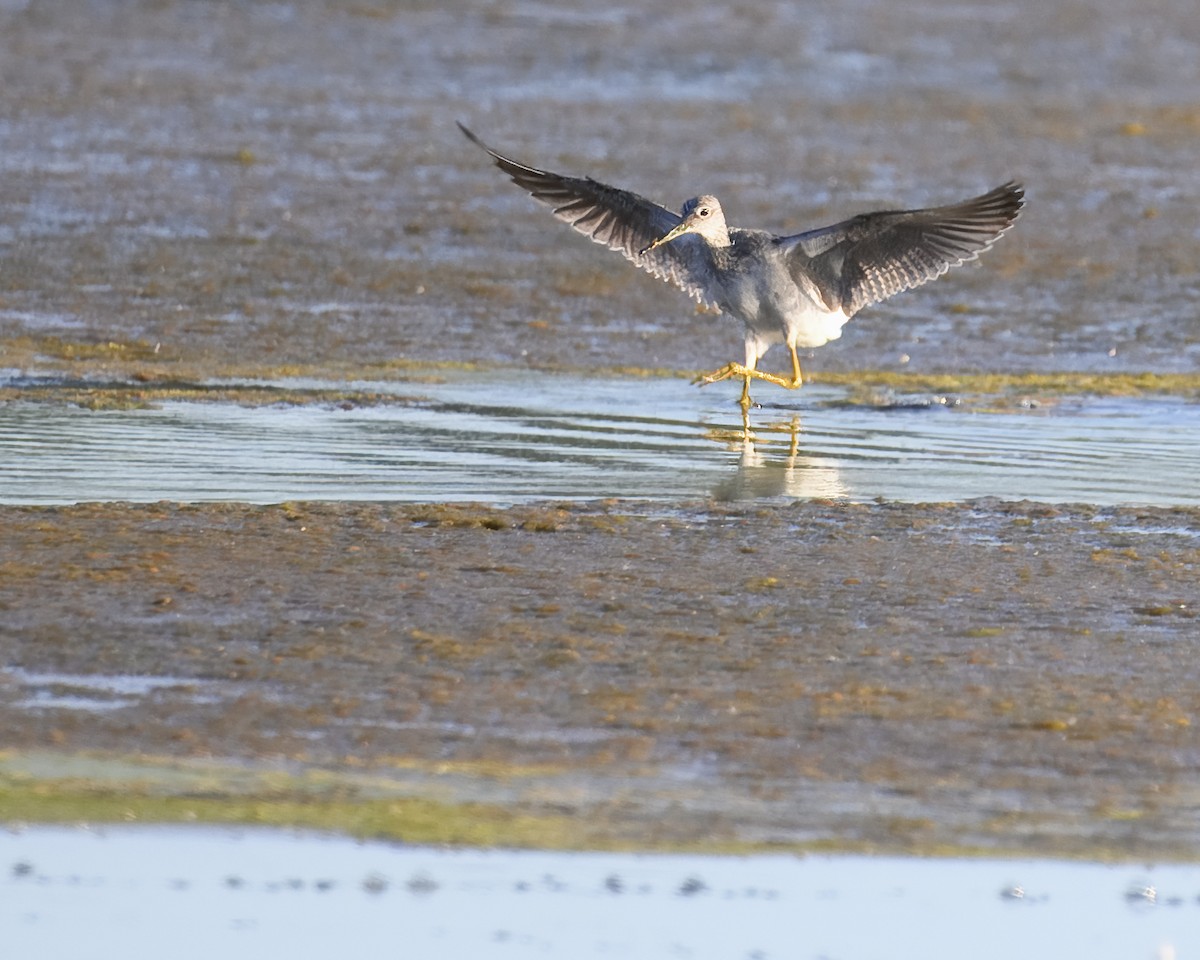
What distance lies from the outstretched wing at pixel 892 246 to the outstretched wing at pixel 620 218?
590 millimetres

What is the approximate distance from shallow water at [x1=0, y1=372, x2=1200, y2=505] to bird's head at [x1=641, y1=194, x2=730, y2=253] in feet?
2.26

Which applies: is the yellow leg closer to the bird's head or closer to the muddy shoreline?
the bird's head

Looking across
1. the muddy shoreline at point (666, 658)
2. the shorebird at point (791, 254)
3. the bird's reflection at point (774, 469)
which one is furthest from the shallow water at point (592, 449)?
the muddy shoreline at point (666, 658)

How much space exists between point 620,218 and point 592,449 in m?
2.09

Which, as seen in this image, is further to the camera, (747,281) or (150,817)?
(747,281)

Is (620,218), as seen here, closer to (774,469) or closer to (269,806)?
(774,469)

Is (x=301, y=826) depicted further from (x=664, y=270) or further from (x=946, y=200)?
(x=946, y=200)

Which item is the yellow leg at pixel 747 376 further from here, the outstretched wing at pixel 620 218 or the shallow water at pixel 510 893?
the shallow water at pixel 510 893

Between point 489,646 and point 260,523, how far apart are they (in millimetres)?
1559

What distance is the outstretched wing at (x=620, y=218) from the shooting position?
10.5 metres

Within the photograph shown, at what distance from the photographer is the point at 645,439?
9.20 m

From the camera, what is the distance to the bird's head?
10.2 meters

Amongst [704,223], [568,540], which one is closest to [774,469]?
[568,540]

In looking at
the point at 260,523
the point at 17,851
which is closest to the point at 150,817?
the point at 17,851
